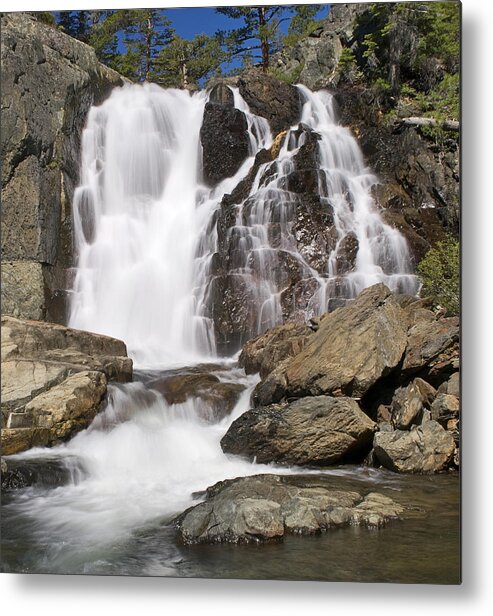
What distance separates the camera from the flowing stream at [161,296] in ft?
15.6

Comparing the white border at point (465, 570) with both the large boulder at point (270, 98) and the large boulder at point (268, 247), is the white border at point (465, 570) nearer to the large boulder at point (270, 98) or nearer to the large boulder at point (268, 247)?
the large boulder at point (268, 247)

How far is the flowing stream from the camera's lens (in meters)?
4.77

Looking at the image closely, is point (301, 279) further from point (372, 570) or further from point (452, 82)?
point (372, 570)

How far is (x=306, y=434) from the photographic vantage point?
17.7 ft

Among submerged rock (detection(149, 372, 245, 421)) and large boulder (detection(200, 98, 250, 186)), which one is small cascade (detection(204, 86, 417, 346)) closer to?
large boulder (detection(200, 98, 250, 186))

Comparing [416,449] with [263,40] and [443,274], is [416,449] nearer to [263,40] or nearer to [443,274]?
[443,274]

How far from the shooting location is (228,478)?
198 inches

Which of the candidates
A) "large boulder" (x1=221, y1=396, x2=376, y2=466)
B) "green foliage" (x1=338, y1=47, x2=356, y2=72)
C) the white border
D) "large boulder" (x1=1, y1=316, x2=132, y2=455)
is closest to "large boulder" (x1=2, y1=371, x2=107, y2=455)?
"large boulder" (x1=1, y1=316, x2=132, y2=455)

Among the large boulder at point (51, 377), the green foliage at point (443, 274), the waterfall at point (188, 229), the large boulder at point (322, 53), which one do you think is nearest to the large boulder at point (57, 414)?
the large boulder at point (51, 377)

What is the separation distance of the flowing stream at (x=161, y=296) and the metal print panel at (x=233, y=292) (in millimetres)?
19

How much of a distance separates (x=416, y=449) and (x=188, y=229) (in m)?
2.65

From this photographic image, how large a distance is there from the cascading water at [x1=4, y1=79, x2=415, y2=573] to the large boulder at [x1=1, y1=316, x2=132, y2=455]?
4.6 inches

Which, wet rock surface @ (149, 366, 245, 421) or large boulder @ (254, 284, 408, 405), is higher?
large boulder @ (254, 284, 408, 405)

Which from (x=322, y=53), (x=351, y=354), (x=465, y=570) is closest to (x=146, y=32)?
(x=322, y=53)
